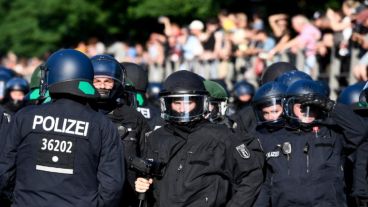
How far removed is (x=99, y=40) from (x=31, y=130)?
24.9 meters

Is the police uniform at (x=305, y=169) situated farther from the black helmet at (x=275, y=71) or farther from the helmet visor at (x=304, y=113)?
the black helmet at (x=275, y=71)

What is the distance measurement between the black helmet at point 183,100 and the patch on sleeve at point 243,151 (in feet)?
1.41

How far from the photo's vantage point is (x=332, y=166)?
9031 mm

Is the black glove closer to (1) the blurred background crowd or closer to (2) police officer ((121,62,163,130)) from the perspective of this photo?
(2) police officer ((121,62,163,130))

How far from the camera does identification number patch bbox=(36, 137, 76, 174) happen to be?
785 centimetres

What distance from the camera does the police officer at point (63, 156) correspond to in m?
7.86

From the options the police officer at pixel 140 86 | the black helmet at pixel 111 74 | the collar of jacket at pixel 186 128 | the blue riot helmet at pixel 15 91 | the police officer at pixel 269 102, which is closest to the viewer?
the collar of jacket at pixel 186 128

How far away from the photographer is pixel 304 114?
9305 millimetres

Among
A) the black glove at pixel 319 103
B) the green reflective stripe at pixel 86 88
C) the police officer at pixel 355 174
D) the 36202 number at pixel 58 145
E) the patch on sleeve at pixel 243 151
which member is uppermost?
A: the green reflective stripe at pixel 86 88

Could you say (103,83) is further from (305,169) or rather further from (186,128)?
(305,169)

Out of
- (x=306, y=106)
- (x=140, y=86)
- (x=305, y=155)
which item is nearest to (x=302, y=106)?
(x=306, y=106)

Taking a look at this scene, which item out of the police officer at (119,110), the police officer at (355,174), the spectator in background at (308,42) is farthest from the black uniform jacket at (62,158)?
the spectator in background at (308,42)

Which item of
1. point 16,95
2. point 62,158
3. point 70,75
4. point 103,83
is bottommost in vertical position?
point 16,95

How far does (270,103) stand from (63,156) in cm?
297
